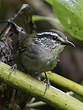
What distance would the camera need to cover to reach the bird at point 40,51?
139 centimetres

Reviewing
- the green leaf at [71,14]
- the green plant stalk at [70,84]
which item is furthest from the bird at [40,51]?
the green leaf at [71,14]

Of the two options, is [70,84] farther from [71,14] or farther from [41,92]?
[71,14]

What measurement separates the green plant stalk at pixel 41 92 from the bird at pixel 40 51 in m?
0.29

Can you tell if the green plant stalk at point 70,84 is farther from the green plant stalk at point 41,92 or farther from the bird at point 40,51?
Result: the green plant stalk at point 41,92

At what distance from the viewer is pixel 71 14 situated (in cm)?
107

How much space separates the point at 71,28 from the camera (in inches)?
45.2

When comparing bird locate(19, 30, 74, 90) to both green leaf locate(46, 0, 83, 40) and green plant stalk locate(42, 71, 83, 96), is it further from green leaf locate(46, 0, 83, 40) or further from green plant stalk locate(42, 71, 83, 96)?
green leaf locate(46, 0, 83, 40)

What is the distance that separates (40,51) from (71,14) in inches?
15.9

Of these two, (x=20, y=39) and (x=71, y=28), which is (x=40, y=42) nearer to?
(x=20, y=39)

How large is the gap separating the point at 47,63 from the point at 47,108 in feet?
5.39

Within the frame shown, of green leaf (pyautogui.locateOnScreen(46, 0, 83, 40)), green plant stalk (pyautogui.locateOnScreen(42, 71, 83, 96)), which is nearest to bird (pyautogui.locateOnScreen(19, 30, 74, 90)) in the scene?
green plant stalk (pyautogui.locateOnScreen(42, 71, 83, 96))

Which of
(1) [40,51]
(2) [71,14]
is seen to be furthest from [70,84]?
(2) [71,14]

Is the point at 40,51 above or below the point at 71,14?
below

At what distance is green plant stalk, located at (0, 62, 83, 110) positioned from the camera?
1.04m
